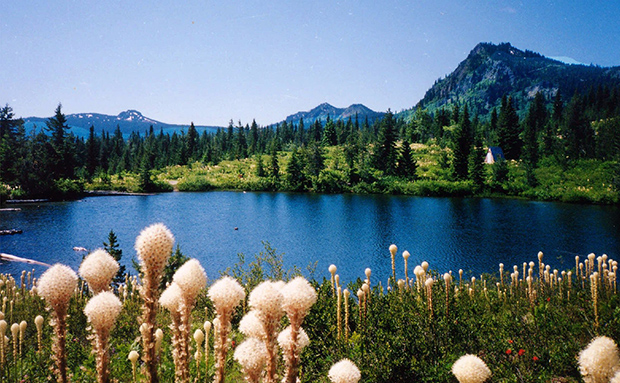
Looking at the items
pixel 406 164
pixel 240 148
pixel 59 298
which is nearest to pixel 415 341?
pixel 59 298

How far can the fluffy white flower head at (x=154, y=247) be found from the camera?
172cm

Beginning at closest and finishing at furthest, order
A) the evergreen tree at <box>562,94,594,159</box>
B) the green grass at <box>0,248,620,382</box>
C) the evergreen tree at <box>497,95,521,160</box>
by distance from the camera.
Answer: the green grass at <box>0,248,620,382</box>
the evergreen tree at <box>562,94,594,159</box>
the evergreen tree at <box>497,95,521,160</box>

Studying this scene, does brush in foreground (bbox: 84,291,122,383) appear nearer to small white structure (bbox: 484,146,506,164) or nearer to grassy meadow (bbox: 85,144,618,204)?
grassy meadow (bbox: 85,144,618,204)

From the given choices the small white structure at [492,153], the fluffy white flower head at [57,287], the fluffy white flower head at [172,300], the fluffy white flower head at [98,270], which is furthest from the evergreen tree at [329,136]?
the fluffy white flower head at [57,287]

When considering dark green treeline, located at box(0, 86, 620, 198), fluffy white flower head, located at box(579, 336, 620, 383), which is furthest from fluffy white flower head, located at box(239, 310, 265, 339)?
dark green treeline, located at box(0, 86, 620, 198)

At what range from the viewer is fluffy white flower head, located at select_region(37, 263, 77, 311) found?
69.9 inches

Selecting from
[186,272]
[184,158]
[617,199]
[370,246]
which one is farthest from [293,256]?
[184,158]

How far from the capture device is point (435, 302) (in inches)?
265

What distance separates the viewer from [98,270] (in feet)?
6.25

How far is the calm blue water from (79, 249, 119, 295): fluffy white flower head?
1685 centimetres

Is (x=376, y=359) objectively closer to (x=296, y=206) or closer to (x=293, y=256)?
(x=293, y=256)

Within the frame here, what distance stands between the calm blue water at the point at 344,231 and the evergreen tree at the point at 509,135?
91.9ft

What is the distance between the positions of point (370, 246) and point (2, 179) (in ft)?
176

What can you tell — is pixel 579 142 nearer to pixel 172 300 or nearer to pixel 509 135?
pixel 509 135
